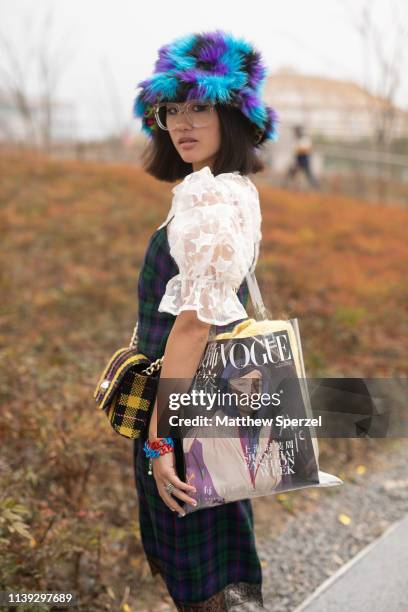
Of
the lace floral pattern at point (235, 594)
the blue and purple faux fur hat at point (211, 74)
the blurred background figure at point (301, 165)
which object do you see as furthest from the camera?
the blurred background figure at point (301, 165)

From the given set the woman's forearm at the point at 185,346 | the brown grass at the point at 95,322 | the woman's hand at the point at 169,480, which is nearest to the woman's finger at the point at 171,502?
the woman's hand at the point at 169,480

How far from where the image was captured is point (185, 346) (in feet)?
4.07

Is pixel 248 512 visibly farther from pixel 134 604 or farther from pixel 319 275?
pixel 319 275

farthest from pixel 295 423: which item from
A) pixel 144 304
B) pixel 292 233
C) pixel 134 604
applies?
pixel 292 233

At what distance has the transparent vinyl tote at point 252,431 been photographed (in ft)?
4.12

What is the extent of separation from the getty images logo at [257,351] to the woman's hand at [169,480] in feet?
0.83

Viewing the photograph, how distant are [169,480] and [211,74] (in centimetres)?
92

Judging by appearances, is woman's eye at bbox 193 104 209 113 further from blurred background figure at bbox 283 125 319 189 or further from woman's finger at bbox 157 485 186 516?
blurred background figure at bbox 283 125 319 189

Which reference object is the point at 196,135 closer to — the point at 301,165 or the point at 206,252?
the point at 206,252

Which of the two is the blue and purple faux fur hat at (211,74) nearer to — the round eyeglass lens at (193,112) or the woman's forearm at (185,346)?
the round eyeglass lens at (193,112)

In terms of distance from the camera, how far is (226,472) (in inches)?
49.6

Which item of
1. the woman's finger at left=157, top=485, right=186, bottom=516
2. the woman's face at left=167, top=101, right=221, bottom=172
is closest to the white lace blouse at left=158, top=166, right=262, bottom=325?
the woman's face at left=167, top=101, right=221, bottom=172

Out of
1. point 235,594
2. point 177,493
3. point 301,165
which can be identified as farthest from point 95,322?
point 301,165

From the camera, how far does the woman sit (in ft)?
4.05
